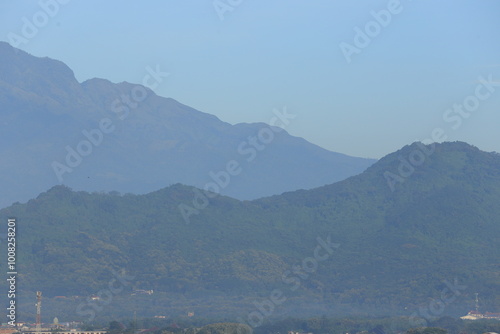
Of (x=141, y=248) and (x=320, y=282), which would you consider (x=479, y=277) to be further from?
(x=141, y=248)

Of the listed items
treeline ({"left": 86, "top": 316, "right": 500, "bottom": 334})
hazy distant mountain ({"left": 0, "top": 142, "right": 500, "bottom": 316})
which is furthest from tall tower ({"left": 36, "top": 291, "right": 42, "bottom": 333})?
hazy distant mountain ({"left": 0, "top": 142, "right": 500, "bottom": 316})

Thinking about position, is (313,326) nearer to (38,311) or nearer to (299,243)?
(38,311)

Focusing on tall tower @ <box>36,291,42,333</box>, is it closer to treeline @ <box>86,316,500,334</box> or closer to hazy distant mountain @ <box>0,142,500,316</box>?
treeline @ <box>86,316,500,334</box>

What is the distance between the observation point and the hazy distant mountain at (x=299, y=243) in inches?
5714

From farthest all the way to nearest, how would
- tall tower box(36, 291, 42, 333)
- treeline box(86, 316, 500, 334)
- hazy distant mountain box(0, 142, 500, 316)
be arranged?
1. hazy distant mountain box(0, 142, 500, 316)
2. treeline box(86, 316, 500, 334)
3. tall tower box(36, 291, 42, 333)

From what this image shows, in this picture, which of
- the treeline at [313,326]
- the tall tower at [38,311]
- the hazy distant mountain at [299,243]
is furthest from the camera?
the hazy distant mountain at [299,243]

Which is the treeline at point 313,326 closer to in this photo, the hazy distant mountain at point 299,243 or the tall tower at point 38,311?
the tall tower at point 38,311

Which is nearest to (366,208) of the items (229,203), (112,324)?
(229,203)

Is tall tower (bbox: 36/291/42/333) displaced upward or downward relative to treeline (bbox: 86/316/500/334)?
upward

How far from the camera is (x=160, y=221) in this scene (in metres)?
177

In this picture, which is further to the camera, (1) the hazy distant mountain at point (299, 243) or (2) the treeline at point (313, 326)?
(1) the hazy distant mountain at point (299, 243)

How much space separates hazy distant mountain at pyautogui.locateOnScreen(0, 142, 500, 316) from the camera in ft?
476

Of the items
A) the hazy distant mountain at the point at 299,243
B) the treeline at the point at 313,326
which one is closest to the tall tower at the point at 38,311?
the treeline at the point at 313,326

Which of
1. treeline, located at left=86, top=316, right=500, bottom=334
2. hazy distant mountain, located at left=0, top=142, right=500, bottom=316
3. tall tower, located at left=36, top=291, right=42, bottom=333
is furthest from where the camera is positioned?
hazy distant mountain, located at left=0, top=142, right=500, bottom=316
